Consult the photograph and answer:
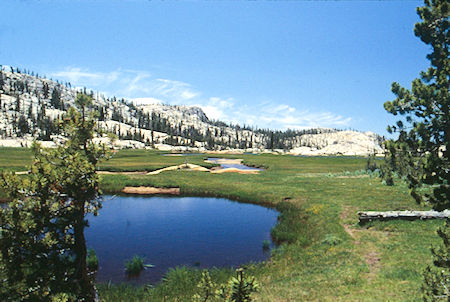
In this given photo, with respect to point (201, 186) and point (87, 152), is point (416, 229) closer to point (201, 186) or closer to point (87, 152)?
point (87, 152)

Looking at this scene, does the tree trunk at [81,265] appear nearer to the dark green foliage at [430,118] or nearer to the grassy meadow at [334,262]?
the grassy meadow at [334,262]

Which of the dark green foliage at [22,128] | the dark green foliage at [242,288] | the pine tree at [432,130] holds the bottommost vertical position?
the dark green foliage at [242,288]

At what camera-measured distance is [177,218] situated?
29.4m

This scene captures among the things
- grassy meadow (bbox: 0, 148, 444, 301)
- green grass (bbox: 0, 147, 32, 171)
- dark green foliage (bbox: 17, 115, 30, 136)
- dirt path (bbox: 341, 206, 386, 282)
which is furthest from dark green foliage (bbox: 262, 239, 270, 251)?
dark green foliage (bbox: 17, 115, 30, 136)

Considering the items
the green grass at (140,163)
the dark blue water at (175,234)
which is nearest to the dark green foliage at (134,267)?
the dark blue water at (175,234)

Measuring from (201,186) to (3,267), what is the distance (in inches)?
1521

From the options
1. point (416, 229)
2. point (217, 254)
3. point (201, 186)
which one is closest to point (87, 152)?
point (217, 254)

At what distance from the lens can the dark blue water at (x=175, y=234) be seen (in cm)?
1844

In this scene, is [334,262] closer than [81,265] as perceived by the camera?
No

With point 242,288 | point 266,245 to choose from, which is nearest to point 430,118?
point 242,288

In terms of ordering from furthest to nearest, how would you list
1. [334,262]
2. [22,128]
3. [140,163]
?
[22,128]
[140,163]
[334,262]

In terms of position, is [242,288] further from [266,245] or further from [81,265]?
[266,245]

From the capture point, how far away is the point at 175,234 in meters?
24.5

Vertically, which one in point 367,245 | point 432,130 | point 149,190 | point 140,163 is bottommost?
point 149,190
